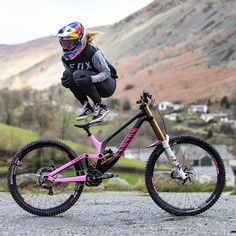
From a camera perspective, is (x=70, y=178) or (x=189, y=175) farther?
(x=189, y=175)

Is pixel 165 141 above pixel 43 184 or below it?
above

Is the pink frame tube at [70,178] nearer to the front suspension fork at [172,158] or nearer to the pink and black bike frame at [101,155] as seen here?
the pink and black bike frame at [101,155]

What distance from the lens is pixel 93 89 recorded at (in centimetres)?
889

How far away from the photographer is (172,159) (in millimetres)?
8703

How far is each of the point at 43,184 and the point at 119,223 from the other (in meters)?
1.31

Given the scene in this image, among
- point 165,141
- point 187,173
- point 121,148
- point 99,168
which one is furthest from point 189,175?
point 99,168

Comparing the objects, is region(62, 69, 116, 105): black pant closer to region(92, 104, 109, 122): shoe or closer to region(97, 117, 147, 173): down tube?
region(92, 104, 109, 122): shoe

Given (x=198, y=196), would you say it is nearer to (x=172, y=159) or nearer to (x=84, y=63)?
(x=172, y=159)

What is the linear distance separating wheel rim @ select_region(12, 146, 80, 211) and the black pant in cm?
86

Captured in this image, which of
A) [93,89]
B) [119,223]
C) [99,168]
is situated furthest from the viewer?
[93,89]

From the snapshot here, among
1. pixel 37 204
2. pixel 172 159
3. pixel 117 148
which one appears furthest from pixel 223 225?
pixel 37 204

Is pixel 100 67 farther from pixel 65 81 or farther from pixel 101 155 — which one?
pixel 101 155

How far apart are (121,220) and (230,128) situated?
157 metres

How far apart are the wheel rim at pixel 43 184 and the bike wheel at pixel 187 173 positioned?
1.14 metres
